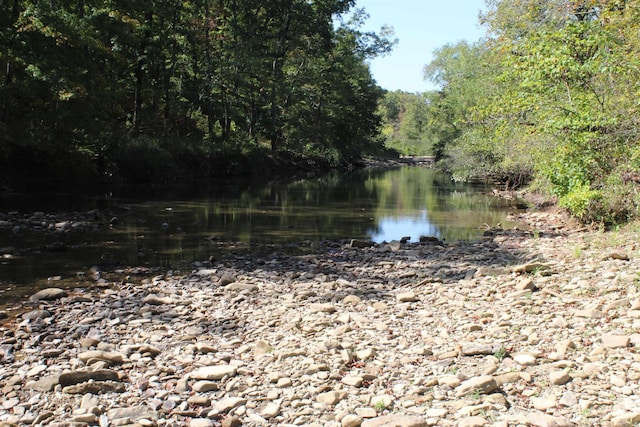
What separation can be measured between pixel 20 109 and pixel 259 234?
14958mm

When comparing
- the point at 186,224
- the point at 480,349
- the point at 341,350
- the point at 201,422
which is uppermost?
the point at 186,224

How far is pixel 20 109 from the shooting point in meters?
24.1

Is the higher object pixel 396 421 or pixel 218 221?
pixel 218 221

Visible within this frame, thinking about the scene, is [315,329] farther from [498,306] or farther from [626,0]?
[626,0]

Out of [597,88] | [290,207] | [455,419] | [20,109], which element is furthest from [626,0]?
[20,109]

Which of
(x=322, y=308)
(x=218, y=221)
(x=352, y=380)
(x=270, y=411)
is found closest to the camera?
(x=270, y=411)

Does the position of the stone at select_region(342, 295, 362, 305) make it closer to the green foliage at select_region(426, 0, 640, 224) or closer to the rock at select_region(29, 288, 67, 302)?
the rock at select_region(29, 288, 67, 302)

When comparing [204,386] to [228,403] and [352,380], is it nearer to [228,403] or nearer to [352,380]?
[228,403]

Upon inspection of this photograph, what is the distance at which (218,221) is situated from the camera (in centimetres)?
1895

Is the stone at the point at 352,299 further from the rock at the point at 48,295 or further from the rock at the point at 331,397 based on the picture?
the rock at the point at 48,295

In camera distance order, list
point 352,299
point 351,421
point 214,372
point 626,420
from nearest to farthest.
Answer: point 626,420
point 351,421
point 214,372
point 352,299

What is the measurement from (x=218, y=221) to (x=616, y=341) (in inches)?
595

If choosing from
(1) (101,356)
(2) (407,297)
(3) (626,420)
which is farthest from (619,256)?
(1) (101,356)

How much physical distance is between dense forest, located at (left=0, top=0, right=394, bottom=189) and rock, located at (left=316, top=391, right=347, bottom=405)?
69.5ft
